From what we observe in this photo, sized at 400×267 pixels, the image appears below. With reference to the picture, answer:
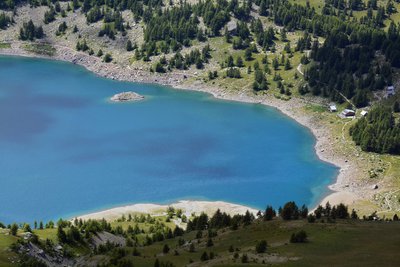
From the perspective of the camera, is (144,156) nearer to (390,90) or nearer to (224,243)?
(224,243)

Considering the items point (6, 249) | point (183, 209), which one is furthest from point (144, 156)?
point (6, 249)

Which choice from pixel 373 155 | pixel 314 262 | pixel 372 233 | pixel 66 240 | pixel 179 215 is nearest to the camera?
pixel 314 262

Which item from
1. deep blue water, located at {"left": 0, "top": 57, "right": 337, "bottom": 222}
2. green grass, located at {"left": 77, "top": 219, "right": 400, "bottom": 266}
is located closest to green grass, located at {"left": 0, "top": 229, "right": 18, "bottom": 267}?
green grass, located at {"left": 77, "top": 219, "right": 400, "bottom": 266}

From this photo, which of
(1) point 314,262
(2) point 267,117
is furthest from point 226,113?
(1) point 314,262

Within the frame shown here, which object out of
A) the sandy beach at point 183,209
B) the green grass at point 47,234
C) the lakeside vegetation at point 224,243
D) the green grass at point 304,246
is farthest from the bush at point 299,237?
the sandy beach at point 183,209

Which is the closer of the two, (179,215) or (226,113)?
(179,215)

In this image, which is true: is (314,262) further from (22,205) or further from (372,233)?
(22,205)

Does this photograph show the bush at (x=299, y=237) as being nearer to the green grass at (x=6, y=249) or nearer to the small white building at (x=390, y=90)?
the green grass at (x=6, y=249)
